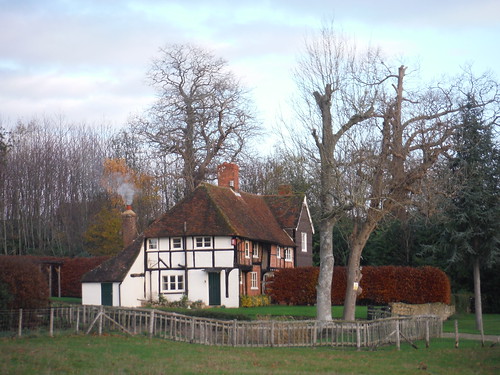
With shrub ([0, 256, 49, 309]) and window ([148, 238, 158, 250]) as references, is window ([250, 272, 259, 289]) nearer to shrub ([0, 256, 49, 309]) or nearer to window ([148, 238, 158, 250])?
window ([148, 238, 158, 250])

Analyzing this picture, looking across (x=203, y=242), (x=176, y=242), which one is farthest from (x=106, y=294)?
(x=203, y=242)

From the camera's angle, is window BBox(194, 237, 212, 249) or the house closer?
the house

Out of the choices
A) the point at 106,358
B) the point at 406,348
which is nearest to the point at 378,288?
the point at 406,348

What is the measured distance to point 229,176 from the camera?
5166cm

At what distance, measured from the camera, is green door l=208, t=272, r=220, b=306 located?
4350cm

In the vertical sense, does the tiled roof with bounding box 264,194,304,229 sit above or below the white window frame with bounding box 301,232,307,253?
above

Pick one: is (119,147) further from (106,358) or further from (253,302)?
(106,358)

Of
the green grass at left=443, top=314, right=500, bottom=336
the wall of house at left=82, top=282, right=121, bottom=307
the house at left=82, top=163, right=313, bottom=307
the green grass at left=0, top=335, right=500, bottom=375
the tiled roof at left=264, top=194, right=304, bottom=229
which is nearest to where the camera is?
the green grass at left=0, top=335, right=500, bottom=375

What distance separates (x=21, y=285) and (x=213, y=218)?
19.7 m

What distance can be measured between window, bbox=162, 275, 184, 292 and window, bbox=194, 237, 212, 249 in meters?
2.27

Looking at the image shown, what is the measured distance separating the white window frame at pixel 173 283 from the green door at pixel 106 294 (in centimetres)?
326

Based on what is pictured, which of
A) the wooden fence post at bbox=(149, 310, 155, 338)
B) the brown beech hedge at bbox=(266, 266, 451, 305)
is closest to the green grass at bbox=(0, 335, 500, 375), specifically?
the wooden fence post at bbox=(149, 310, 155, 338)

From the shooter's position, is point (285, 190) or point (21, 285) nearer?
point (21, 285)

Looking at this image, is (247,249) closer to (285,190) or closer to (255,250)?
(255,250)
